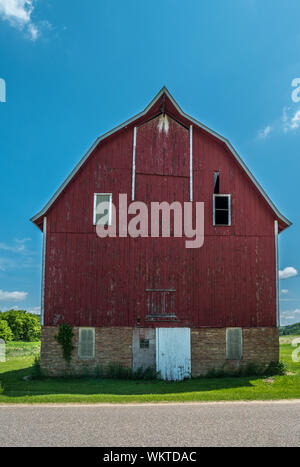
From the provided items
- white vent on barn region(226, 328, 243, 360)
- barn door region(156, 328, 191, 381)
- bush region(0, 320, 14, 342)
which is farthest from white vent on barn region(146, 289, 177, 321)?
bush region(0, 320, 14, 342)

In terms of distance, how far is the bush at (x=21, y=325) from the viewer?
5966 centimetres

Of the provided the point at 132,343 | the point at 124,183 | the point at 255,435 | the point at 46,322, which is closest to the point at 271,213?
the point at 124,183

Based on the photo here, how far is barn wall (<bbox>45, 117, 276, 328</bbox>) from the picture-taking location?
18.6 meters

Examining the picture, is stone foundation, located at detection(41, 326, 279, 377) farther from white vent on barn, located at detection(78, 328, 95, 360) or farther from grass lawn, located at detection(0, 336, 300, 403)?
grass lawn, located at detection(0, 336, 300, 403)

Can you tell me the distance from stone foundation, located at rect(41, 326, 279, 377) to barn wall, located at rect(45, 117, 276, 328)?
0.42 meters

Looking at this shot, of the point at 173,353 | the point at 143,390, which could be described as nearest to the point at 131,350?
the point at 173,353

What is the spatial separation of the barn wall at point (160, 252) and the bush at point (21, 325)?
44420mm

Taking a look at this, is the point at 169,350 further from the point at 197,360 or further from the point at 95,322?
the point at 95,322

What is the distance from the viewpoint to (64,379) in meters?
17.7

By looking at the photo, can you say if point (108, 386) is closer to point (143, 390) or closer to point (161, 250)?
point (143, 390)

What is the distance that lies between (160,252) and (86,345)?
5347mm

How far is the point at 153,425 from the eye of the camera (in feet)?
30.1
